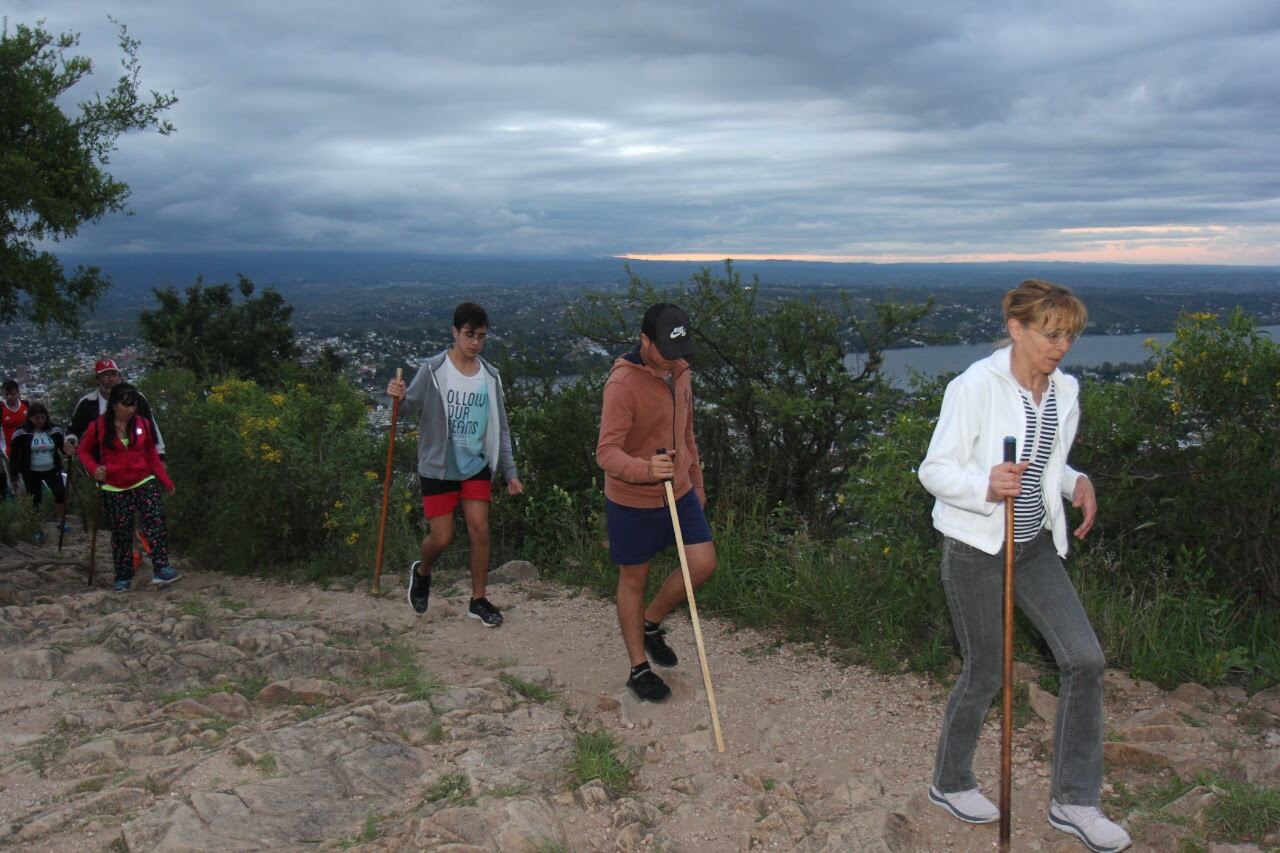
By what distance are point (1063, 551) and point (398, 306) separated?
121ft

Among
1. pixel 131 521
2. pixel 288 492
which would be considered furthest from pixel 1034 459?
pixel 131 521

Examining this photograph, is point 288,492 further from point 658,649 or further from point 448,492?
point 658,649

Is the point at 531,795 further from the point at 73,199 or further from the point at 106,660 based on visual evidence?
the point at 73,199

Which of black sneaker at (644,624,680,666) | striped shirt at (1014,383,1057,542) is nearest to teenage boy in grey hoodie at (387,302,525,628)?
black sneaker at (644,624,680,666)

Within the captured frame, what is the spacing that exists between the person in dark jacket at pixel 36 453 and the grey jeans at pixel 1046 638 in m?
10.8

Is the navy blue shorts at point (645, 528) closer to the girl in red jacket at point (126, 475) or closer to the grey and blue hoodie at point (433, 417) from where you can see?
the grey and blue hoodie at point (433, 417)

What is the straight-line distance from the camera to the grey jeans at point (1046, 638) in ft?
11.0

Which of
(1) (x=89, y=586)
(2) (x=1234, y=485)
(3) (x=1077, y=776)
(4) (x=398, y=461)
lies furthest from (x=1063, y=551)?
(1) (x=89, y=586)

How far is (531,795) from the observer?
12.7ft

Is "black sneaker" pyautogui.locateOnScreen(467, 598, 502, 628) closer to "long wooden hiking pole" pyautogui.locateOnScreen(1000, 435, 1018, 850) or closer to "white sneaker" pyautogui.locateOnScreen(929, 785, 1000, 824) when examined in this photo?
"white sneaker" pyautogui.locateOnScreen(929, 785, 1000, 824)

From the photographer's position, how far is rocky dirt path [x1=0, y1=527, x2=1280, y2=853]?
12.0 ft

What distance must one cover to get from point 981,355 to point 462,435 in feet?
9.94

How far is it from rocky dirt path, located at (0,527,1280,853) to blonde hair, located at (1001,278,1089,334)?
1.81m

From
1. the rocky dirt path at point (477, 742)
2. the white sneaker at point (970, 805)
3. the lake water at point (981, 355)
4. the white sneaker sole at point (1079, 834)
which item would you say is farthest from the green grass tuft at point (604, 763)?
the lake water at point (981, 355)
